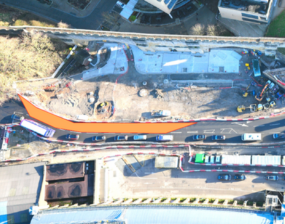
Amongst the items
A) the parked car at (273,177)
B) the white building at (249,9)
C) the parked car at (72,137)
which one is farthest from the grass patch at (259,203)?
the parked car at (72,137)

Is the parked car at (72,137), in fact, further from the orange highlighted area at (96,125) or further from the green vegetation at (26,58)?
the green vegetation at (26,58)

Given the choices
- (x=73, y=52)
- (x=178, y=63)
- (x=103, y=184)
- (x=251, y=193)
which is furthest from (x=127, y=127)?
(x=251, y=193)

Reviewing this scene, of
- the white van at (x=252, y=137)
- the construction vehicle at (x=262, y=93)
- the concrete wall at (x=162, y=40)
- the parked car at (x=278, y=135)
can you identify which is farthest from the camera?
the construction vehicle at (x=262, y=93)

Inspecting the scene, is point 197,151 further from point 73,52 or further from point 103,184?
point 73,52

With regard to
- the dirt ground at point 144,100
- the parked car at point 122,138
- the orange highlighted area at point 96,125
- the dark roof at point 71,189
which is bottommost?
the dark roof at point 71,189

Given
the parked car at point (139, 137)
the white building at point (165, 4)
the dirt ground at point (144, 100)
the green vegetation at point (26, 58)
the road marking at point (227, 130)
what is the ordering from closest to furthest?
the road marking at point (227, 130), the parked car at point (139, 137), the dirt ground at point (144, 100), the white building at point (165, 4), the green vegetation at point (26, 58)
